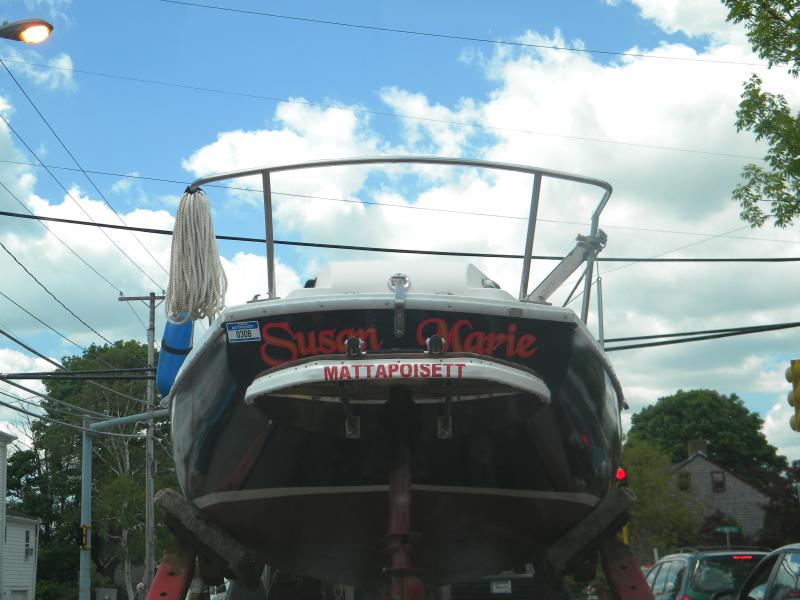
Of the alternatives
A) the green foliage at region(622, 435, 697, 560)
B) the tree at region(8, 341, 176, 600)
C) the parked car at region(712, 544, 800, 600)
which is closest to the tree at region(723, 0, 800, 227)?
the parked car at region(712, 544, 800, 600)

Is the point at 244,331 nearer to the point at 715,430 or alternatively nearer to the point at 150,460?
the point at 150,460

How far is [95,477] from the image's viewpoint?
53938mm

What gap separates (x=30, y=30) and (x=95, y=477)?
156ft

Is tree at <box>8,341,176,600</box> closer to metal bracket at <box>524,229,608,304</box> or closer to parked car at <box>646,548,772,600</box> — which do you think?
parked car at <box>646,548,772,600</box>

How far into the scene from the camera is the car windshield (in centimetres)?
1080

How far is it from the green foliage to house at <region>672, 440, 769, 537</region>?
55.3 feet

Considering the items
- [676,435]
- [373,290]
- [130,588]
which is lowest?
[130,588]

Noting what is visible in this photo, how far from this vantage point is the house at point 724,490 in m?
65.4

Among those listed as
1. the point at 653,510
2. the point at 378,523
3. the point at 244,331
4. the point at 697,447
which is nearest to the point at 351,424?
the point at 244,331

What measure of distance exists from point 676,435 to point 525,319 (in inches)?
2763

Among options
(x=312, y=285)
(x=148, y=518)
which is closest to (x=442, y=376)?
(x=312, y=285)

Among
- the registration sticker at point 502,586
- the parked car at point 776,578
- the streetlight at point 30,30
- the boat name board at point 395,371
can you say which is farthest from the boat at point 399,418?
the streetlight at point 30,30

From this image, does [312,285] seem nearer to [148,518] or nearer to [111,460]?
[148,518]

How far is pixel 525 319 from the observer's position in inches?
194
